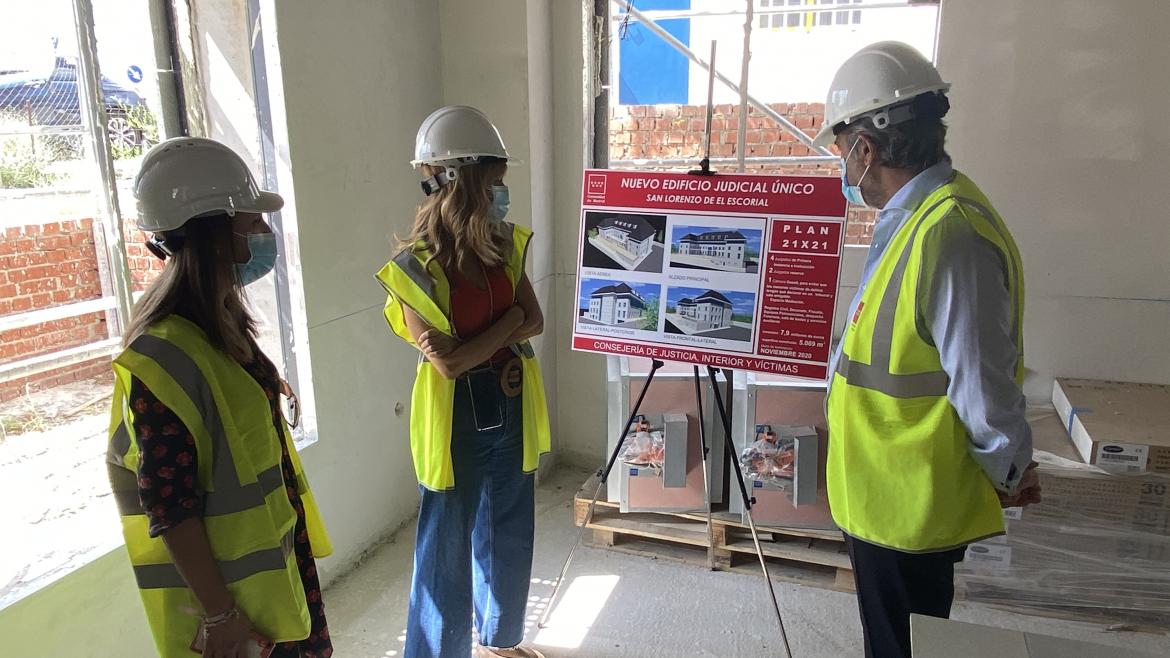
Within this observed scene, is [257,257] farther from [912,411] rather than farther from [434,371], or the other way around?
[912,411]

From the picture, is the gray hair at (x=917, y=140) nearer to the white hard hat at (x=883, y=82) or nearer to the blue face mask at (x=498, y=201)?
the white hard hat at (x=883, y=82)

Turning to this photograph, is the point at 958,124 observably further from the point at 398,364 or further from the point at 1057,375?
the point at 398,364

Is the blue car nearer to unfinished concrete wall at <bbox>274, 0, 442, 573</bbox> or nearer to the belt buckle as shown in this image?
unfinished concrete wall at <bbox>274, 0, 442, 573</bbox>

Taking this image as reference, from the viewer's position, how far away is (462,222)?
1.73 m

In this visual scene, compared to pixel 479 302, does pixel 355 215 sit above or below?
above

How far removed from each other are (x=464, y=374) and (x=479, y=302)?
0.19m

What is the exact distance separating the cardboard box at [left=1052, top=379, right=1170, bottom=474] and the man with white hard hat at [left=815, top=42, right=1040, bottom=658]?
1016 millimetres

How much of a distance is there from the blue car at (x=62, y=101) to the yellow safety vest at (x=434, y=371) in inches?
31.9

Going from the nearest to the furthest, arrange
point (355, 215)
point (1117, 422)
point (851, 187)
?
point (851, 187) → point (1117, 422) → point (355, 215)

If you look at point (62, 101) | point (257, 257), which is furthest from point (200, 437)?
point (62, 101)

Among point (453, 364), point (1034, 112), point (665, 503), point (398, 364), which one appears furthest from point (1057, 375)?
point (398, 364)

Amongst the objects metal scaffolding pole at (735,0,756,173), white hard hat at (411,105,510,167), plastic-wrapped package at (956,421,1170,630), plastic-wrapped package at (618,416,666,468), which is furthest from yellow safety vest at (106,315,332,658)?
plastic-wrapped package at (956,421,1170,630)

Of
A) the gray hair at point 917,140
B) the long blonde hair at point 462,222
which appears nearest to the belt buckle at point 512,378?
the long blonde hair at point 462,222

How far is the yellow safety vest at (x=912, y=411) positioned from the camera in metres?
1.32
